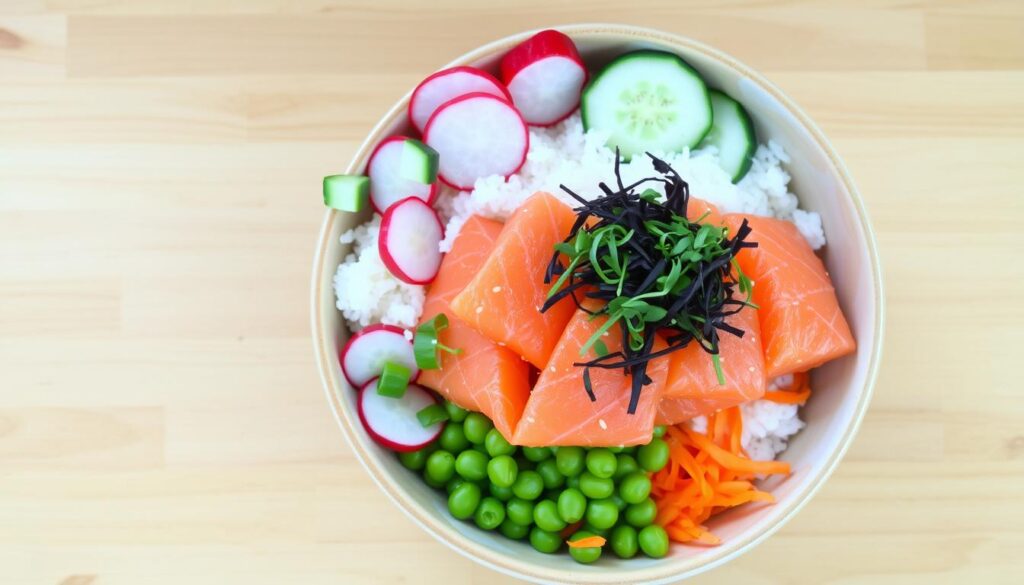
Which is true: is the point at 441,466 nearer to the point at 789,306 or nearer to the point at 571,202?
the point at 571,202

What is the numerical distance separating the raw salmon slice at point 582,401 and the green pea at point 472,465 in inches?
9.0

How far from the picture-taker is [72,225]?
8.81 feet

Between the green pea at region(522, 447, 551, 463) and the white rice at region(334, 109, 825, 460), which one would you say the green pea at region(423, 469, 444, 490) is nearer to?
the green pea at region(522, 447, 551, 463)

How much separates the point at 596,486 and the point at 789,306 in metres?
0.66

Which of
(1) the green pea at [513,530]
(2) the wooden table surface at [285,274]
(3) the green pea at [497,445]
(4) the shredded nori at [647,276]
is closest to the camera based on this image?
(4) the shredded nori at [647,276]

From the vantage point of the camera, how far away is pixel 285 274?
8.69 feet

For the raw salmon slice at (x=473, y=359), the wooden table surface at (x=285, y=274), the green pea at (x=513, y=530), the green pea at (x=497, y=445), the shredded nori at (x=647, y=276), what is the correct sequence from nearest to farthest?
the shredded nori at (x=647, y=276), the raw salmon slice at (x=473, y=359), the green pea at (x=497, y=445), the green pea at (x=513, y=530), the wooden table surface at (x=285, y=274)

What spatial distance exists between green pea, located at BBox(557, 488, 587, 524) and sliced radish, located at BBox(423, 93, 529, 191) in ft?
2.83

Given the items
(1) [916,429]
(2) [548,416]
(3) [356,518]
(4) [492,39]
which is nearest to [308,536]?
(3) [356,518]

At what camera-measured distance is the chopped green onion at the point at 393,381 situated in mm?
2262

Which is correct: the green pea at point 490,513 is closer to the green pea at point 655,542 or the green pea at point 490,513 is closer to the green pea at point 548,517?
the green pea at point 548,517

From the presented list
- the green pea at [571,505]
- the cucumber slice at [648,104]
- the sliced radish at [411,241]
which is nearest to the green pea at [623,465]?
the green pea at [571,505]

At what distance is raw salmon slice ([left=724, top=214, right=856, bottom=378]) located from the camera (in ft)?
7.19

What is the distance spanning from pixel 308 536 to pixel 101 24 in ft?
5.50
